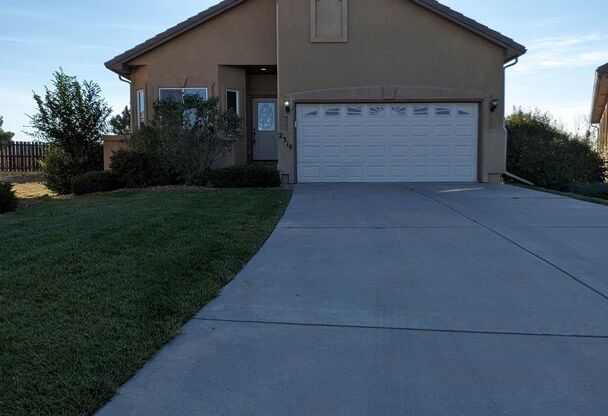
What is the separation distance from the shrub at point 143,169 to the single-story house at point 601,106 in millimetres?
18373

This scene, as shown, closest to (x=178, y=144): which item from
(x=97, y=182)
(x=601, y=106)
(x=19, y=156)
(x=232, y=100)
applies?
A: (x=97, y=182)

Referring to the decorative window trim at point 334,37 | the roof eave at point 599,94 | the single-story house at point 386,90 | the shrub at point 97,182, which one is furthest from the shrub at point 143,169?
the roof eave at point 599,94

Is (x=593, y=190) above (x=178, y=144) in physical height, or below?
below

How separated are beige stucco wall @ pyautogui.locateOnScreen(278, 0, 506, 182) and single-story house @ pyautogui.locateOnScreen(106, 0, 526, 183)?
0.03 meters

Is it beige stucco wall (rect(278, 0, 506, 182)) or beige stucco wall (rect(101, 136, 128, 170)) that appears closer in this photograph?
beige stucco wall (rect(278, 0, 506, 182))

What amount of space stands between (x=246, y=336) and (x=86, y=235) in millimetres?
4116

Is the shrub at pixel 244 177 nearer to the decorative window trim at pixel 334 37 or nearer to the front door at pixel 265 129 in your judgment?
the decorative window trim at pixel 334 37

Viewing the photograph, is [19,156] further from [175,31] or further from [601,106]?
[601,106]

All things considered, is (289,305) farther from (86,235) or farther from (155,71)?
(155,71)

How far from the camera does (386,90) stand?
17.0 metres

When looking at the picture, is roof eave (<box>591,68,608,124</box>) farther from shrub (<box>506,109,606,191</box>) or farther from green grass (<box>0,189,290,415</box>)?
green grass (<box>0,189,290,415</box>)

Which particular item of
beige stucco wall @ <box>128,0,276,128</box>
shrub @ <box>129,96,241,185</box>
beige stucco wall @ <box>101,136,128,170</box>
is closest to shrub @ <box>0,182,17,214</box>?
shrub @ <box>129,96,241,185</box>

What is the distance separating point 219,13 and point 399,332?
1523cm

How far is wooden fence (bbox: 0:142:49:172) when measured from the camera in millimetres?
30578
